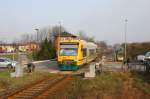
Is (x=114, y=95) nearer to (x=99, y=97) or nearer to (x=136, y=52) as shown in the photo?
(x=99, y=97)

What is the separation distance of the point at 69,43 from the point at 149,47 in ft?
100.0

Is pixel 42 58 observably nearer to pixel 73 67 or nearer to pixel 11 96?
pixel 73 67

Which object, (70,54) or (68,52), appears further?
(68,52)

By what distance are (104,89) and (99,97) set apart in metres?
3.59

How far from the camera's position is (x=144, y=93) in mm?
17797

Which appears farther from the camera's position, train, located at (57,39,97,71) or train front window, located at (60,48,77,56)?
train front window, located at (60,48,77,56)

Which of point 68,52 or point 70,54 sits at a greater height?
point 68,52

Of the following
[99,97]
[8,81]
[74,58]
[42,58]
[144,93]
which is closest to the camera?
[99,97]

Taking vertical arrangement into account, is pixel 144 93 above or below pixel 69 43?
below

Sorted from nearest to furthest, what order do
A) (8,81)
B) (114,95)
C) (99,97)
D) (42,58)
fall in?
1. (99,97)
2. (114,95)
3. (8,81)
4. (42,58)

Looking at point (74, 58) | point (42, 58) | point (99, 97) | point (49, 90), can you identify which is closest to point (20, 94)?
point (49, 90)

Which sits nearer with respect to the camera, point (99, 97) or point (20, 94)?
point (99, 97)

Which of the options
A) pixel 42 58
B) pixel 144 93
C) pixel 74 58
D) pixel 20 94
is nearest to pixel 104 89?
pixel 144 93

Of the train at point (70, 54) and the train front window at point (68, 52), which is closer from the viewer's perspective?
the train at point (70, 54)
